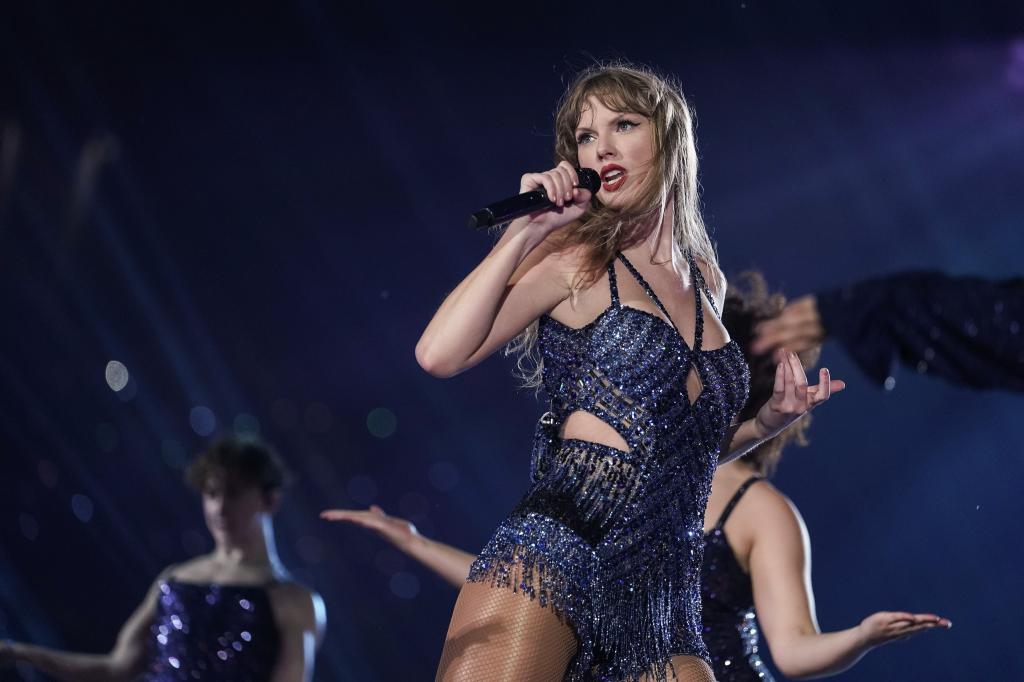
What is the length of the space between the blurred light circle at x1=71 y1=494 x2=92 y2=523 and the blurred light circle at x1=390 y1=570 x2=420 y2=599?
1.72m

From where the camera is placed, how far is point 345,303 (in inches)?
254

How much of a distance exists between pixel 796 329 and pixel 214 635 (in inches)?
96.1

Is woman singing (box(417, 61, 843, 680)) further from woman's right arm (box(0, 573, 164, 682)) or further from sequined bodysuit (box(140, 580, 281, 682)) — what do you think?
woman's right arm (box(0, 573, 164, 682))

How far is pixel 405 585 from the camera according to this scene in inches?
258

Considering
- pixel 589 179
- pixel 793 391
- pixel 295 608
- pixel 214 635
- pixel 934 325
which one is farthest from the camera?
pixel 295 608

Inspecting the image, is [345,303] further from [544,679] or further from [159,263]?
[544,679]

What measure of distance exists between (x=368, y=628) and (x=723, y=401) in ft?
15.0

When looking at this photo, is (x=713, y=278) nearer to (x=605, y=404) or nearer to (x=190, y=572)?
(x=605, y=404)

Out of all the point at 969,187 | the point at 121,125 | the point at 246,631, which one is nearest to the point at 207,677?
the point at 246,631

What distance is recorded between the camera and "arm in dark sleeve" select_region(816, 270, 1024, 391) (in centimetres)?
300

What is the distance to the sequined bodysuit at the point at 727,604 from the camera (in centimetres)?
315

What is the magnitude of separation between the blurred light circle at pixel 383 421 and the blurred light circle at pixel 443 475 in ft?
1.06

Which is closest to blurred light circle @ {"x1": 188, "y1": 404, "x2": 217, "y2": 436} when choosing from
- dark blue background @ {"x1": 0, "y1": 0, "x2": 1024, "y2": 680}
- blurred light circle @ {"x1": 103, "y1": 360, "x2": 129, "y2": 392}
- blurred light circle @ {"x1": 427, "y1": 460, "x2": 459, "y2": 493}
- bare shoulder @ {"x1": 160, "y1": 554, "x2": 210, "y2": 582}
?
dark blue background @ {"x1": 0, "y1": 0, "x2": 1024, "y2": 680}

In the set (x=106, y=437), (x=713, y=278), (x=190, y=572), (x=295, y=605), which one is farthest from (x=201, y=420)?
(x=713, y=278)
